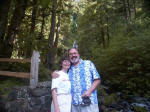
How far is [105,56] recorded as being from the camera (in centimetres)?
950

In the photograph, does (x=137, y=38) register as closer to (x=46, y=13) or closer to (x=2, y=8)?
(x=46, y=13)

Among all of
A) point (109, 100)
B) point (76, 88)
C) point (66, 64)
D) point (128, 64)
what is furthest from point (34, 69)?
point (128, 64)

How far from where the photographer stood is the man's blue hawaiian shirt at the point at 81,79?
88.4 inches

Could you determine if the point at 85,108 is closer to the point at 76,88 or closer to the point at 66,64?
the point at 76,88

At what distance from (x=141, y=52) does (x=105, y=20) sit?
295 inches

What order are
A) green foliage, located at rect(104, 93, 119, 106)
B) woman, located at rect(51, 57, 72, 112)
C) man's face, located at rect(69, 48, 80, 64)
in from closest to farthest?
1. woman, located at rect(51, 57, 72, 112)
2. man's face, located at rect(69, 48, 80, 64)
3. green foliage, located at rect(104, 93, 119, 106)

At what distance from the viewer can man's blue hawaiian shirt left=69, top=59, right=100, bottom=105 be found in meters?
2.25

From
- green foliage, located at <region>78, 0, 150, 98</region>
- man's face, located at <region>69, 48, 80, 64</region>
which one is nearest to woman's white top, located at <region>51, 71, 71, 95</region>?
man's face, located at <region>69, 48, 80, 64</region>

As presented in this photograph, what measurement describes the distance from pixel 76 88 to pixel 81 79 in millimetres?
125

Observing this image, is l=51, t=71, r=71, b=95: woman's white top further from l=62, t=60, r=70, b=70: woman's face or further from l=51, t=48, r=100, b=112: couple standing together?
l=62, t=60, r=70, b=70: woman's face

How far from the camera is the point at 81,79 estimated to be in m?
2.27

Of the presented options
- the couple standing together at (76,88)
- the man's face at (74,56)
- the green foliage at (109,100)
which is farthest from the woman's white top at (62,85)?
the green foliage at (109,100)

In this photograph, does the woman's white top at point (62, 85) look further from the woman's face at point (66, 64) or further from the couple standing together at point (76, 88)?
the woman's face at point (66, 64)

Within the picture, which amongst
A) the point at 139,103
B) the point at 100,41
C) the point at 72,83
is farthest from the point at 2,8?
the point at 100,41
